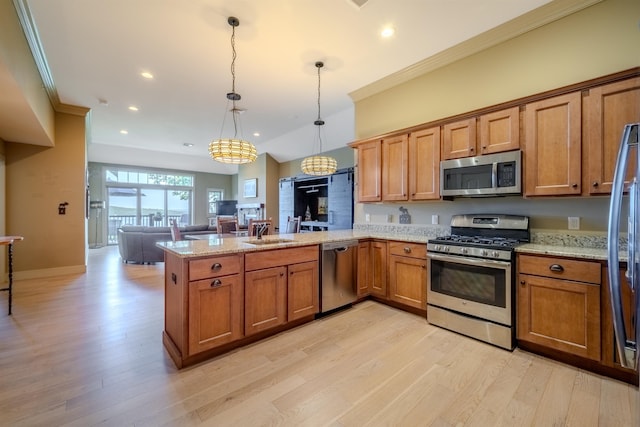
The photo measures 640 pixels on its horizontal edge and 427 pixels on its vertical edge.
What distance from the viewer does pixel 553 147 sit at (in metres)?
2.38

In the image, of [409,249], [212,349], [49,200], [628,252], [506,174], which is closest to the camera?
[628,252]

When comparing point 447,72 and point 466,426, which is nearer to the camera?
point 466,426

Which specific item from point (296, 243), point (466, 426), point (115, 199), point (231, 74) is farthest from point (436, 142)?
point (115, 199)

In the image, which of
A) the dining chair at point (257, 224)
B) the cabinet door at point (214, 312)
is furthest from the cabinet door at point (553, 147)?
the dining chair at point (257, 224)

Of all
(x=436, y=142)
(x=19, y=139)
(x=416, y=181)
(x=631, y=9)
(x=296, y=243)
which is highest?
(x=631, y=9)

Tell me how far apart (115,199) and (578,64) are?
11.4m

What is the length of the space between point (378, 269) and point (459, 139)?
174cm

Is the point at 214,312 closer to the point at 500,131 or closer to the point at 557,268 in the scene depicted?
the point at 557,268

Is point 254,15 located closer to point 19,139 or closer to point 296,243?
point 296,243

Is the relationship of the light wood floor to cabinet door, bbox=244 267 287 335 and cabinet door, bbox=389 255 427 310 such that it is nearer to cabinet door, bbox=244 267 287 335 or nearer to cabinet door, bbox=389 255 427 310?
cabinet door, bbox=244 267 287 335

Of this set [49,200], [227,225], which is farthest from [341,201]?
[49,200]

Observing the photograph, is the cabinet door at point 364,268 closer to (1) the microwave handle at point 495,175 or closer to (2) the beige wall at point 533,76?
(2) the beige wall at point 533,76

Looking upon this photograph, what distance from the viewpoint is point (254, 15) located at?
8.61ft

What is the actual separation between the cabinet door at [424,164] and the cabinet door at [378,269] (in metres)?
0.74
